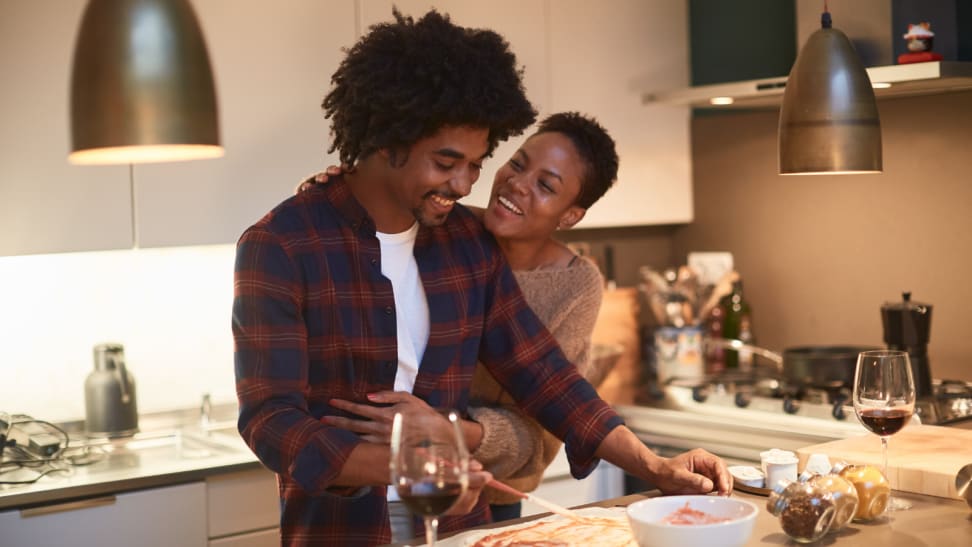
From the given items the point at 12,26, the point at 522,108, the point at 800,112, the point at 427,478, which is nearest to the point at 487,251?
the point at 522,108

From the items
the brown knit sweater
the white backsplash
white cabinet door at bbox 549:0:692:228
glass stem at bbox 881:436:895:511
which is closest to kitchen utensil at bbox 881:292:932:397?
white cabinet door at bbox 549:0:692:228

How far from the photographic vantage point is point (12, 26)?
8.49 feet

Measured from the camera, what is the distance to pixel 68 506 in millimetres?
2502

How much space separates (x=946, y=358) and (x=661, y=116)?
111 centimetres

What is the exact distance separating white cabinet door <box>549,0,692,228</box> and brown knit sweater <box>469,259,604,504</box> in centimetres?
118

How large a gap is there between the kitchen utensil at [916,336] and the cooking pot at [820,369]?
139 mm

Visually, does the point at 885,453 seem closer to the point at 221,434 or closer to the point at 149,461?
the point at 149,461

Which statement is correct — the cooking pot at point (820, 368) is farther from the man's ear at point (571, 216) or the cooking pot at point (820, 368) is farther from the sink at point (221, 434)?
the sink at point (221, 434)

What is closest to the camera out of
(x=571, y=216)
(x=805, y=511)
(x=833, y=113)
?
(x=805, y=511)

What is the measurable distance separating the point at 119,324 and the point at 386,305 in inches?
55.8

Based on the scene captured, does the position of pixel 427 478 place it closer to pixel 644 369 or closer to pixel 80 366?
pixel 80 366

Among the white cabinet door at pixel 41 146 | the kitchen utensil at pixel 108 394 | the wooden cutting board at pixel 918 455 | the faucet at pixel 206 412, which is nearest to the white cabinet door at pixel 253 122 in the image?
the white cabinet door at pixel 41 146

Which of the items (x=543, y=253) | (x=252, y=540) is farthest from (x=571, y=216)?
(x=252, y=540)

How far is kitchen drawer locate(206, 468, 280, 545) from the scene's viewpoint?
8.80ft
